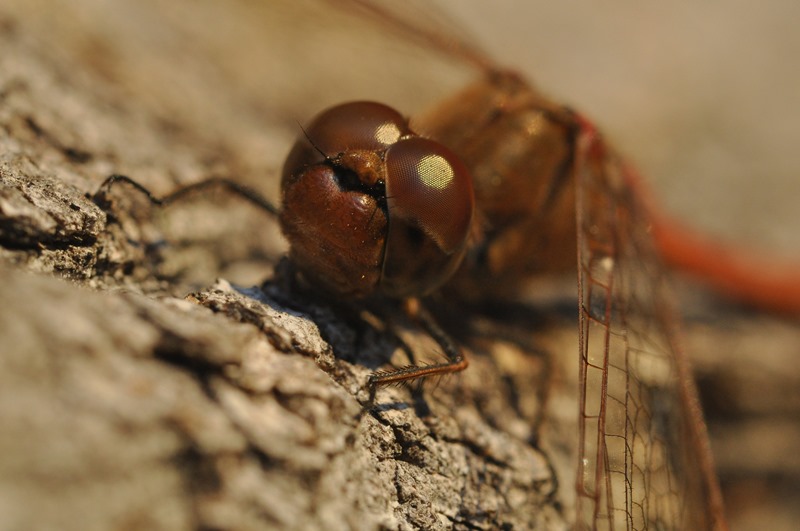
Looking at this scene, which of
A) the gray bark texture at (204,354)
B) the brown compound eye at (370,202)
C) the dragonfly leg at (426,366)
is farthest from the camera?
the dragonfly leg at (426,366)

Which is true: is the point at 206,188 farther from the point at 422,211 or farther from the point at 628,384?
the point at 628,384

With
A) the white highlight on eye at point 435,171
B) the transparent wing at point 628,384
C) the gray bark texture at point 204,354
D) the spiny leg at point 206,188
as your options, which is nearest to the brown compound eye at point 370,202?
the white highlight on eye at point 435,171

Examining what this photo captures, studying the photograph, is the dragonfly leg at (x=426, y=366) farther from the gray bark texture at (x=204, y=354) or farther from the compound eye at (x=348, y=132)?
the compound eye at (x=348, y=132)

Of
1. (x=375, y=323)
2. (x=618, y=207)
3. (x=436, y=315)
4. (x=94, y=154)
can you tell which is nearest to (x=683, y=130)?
(x=618, y=207)

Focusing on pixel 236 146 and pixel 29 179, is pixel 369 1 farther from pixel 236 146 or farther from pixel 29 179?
pixel 29 179

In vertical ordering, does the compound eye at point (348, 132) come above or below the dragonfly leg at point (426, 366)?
above

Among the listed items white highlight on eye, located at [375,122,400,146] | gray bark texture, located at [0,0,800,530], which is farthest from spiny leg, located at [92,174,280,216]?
white highlight on eye, located at [375,122,400,146]
